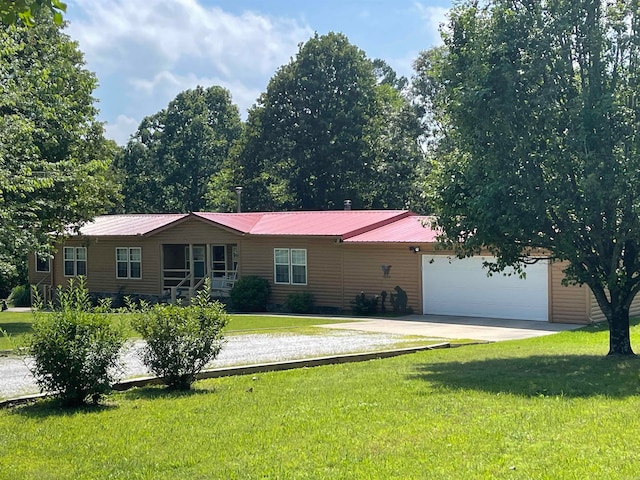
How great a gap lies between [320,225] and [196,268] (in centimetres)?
628

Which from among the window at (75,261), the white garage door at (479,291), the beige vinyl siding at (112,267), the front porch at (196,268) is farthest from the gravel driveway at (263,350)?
the window at (75,261)

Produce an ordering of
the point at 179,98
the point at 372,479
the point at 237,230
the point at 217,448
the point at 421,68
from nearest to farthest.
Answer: the point at 372,479
the point at 217,448
the point at 237,230
the point at 421,68
the point at 179,98

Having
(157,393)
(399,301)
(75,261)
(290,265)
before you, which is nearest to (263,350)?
(157,393)

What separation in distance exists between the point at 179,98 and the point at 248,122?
49.3ft

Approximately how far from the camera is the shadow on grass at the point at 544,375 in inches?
375

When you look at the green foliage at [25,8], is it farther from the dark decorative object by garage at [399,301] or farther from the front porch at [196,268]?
the front porch at [196,268]

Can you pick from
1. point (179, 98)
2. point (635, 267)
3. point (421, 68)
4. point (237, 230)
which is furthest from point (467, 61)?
point (179, 98)

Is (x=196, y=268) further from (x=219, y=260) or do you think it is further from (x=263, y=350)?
(x=263, y=350)

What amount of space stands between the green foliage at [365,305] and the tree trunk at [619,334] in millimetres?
12258

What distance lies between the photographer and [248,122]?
5231 centimetres

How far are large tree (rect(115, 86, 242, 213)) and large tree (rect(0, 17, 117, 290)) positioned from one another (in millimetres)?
28902

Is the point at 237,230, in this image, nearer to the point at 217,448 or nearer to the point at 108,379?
the point at 108,379

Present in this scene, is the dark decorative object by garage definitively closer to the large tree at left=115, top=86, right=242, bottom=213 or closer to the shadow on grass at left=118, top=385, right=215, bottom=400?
the shadow on grass at left=118, top=385, right=215, bottom=400

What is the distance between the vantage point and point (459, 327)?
2078cm
